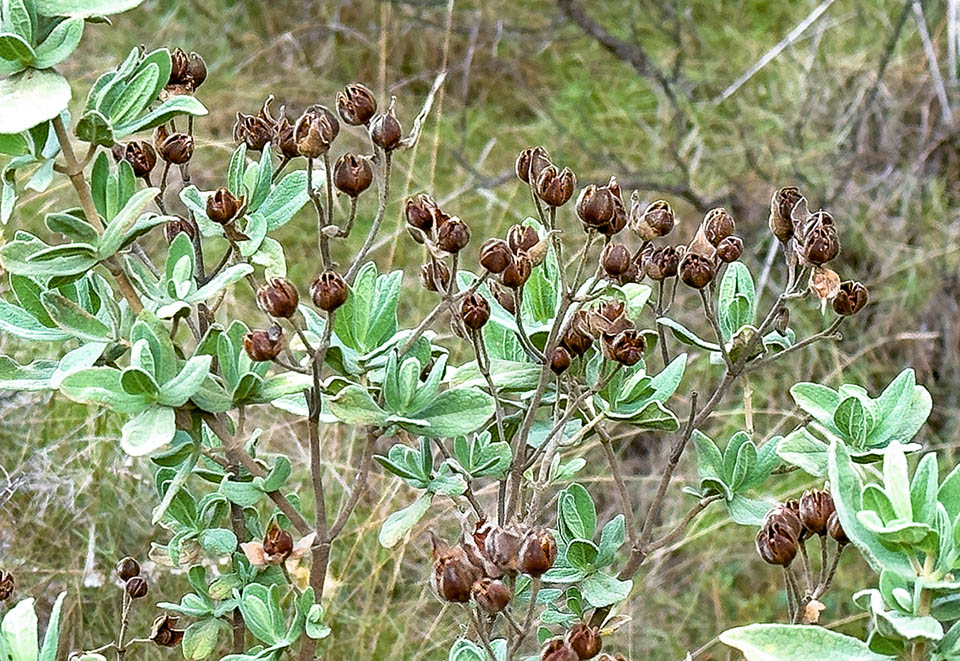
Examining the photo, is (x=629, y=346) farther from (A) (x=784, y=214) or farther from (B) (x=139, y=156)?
(B) (x=139, y=156)

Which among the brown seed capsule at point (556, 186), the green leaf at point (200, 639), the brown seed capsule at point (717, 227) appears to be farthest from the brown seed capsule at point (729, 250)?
the green leaf at point (200, 639)

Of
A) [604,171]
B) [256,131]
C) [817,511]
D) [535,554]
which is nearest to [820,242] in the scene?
[817,511]

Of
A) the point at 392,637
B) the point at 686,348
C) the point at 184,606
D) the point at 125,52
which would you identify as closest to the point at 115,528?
the point at 392,637

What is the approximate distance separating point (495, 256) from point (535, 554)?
172 millimetres

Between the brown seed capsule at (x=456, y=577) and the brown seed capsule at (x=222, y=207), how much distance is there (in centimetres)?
24

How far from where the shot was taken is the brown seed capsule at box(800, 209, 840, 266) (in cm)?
70

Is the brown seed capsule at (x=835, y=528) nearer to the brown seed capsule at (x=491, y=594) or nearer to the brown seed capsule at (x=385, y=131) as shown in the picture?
the brown seed capsule at (x=491, y=594)

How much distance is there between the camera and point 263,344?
65cm

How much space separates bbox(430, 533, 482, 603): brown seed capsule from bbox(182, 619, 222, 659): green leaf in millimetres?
290

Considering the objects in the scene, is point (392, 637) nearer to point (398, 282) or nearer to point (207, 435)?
point (207, 435)

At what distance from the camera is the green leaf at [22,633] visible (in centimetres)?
64

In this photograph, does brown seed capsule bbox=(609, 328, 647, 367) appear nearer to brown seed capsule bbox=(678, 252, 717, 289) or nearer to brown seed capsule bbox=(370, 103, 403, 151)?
brown seed capsule bbox=(678, 252, 717, 289)

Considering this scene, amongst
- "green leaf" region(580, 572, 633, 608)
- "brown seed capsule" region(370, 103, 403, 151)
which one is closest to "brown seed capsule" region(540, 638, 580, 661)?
"green leaf" region(580, 572, 633, 608)

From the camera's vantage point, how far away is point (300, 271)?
248 cm
